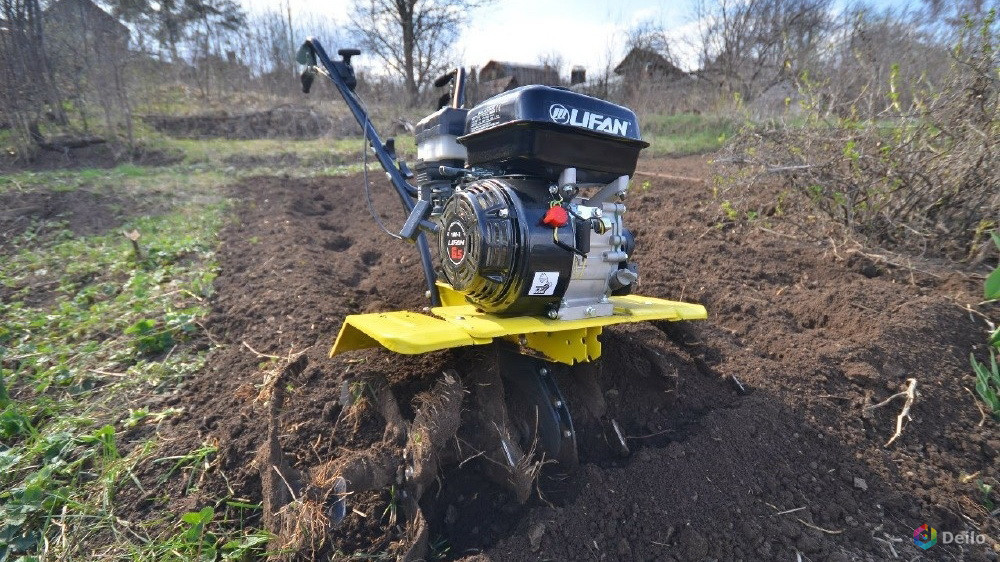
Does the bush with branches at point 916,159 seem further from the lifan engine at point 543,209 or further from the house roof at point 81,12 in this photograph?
the house roof at point 81,12

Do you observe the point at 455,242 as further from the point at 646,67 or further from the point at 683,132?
the point at 646,67

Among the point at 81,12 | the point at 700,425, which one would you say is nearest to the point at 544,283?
the point at 700,425

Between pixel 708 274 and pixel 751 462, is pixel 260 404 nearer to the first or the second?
pixel 751 462

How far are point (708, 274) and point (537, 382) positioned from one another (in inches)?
99.3

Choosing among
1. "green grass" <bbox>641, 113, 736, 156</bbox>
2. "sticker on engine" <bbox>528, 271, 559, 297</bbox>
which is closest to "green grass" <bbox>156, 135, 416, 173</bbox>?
"green grass" <bbox>641, 113, 736, 156</bbox>

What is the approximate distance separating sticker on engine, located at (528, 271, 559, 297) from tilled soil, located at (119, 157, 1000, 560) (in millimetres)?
507

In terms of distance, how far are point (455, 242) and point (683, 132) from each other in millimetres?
15117

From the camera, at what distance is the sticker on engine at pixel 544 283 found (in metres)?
2.14

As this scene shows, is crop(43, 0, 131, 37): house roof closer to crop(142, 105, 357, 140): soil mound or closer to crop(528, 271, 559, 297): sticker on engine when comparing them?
crop(142, 105, 357, 140): soil mound

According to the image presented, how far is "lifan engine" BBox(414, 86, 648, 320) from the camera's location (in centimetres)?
210

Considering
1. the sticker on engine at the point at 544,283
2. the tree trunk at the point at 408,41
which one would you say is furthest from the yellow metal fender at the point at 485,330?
the tree trunk at the point at 408,41

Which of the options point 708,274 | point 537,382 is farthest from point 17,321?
point 708,274

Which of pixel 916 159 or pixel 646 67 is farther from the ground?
pixel 646 67

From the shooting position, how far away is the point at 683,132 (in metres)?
15.6
